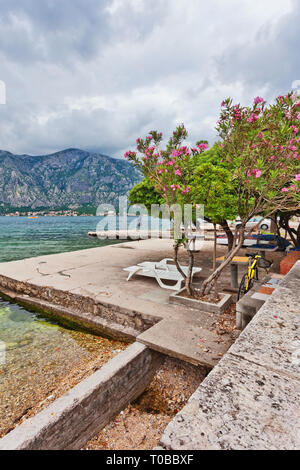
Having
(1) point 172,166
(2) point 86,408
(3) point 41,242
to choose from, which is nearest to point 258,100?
(1) point 172,166

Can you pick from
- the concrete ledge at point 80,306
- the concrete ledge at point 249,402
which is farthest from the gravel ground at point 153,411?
the concrete ledge at point 249,402

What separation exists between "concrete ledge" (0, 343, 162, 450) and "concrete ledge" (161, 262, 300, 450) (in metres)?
1.89

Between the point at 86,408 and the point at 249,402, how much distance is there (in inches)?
84.9

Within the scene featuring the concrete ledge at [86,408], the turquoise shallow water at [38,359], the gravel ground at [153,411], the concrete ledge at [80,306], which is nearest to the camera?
the concrete ledge at [86,408]

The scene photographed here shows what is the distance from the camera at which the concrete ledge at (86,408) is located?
7.40 ft

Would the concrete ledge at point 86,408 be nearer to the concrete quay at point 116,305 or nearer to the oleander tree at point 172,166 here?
the concrete quay at point 116,305

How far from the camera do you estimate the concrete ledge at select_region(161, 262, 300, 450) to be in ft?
3.55

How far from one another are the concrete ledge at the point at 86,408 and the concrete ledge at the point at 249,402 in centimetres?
189

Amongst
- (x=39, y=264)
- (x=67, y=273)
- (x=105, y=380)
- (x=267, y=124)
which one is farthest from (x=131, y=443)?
(x=39, y=264)

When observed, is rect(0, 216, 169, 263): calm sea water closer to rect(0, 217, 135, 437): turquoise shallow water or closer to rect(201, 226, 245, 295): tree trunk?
rect(0, 217, 135, 437): turquoise shallow water

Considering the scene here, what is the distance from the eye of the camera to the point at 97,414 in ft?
9.16

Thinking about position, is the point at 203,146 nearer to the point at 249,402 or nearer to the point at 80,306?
the point at 249,402

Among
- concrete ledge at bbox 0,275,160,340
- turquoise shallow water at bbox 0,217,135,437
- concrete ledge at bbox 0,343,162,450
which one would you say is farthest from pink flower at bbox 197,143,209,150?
turquoise shallow water at bbox 0,217,135,437
